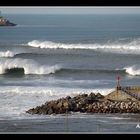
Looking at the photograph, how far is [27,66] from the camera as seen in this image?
4.25 meters

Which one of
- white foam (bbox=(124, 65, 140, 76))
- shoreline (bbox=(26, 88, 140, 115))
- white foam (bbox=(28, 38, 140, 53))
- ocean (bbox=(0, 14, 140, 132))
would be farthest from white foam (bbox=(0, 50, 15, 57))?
white foam (bbox=(124, 65, 140, 76))

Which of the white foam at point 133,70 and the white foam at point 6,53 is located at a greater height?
the white foam at point 6,53

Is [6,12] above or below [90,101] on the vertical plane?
above

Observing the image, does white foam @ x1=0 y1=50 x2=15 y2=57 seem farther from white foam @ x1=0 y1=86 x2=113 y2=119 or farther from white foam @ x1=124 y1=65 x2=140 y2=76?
white foam @ x1=124 y1=65 x2=140 y2=76

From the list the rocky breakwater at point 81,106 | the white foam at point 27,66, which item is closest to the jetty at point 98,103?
the rocky breakwater at point 81,106

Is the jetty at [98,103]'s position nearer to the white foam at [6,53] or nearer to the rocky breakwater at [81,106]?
the rocky breakwater at [81,106]

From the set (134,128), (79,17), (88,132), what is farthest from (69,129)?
(79,17)

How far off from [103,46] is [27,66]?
0.58 meters

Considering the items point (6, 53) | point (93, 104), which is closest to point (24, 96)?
point (6, 53)

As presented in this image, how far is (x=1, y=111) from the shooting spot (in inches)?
164

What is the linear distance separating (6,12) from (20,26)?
0.58ft

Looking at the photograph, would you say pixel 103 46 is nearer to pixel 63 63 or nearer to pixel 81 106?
pixel 63 63

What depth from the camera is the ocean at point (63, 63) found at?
4.15 m

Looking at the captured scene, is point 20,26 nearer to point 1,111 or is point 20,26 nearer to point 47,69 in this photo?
point 47,69
